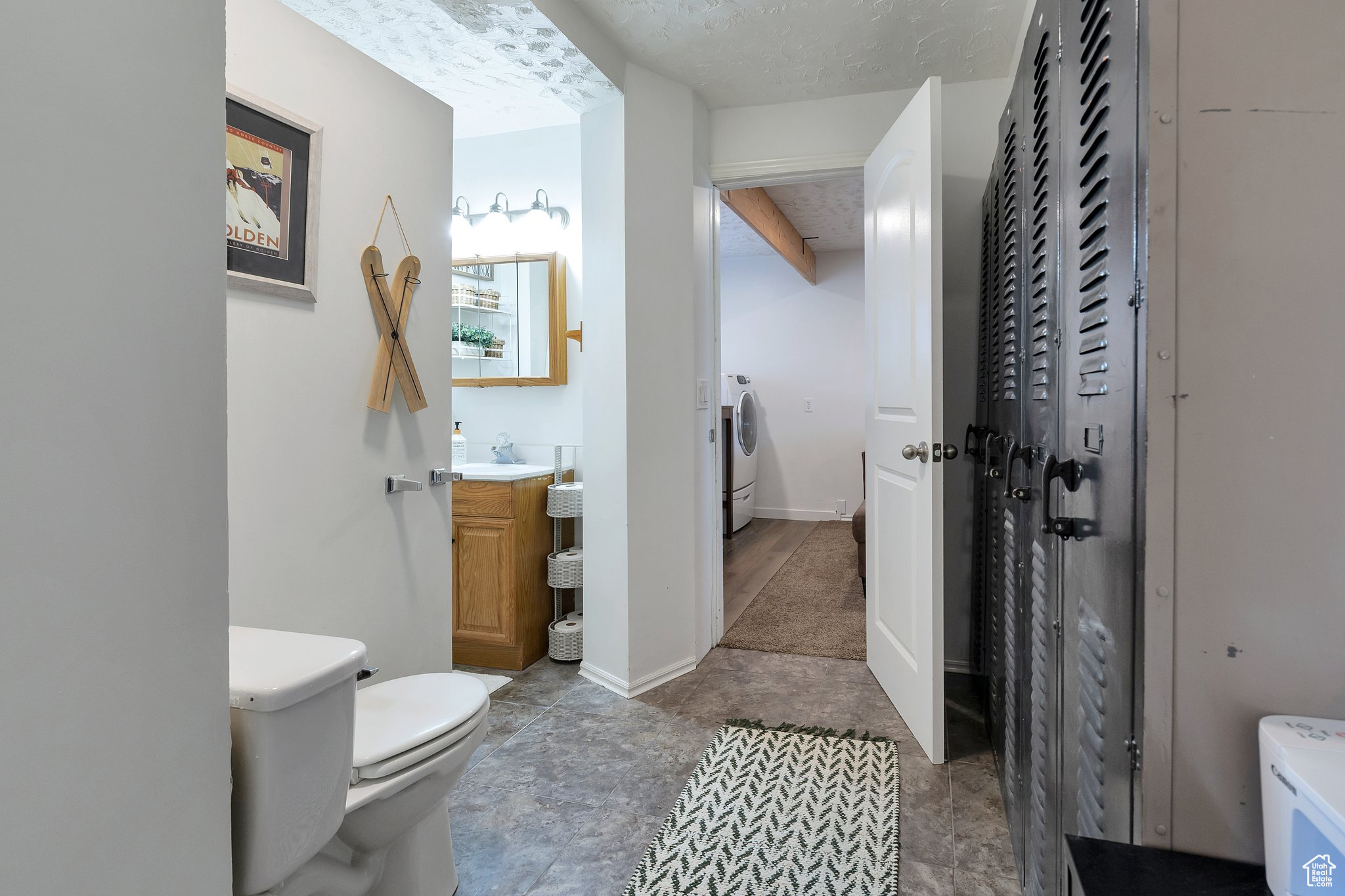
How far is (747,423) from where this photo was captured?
6.06m

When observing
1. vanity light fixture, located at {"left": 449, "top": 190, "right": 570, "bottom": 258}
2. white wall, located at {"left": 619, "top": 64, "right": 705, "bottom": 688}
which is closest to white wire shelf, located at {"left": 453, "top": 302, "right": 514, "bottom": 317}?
vanity light fixture, located at {"left": 449, "top": 190, "right": 570, "bottom": 258}

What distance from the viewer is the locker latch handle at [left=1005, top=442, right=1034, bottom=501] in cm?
132

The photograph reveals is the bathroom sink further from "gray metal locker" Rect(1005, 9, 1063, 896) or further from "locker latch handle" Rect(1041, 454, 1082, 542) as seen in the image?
"locker latch handle" Rect(1041, 454, 1082, 542)

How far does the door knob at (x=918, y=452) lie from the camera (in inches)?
83.7

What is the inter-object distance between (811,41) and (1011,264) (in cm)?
123

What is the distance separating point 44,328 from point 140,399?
3.7 inches

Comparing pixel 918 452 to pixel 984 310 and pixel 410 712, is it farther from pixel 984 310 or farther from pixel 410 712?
pixel 410 712

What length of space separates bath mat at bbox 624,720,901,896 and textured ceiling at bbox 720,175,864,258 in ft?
9.12

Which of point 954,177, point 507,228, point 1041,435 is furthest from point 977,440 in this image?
point 507,228

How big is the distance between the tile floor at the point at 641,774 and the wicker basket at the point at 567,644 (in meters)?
0.04

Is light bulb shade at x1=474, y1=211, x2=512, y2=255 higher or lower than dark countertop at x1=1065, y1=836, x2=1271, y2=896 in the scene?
higher

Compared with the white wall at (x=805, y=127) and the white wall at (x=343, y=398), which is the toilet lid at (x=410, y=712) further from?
the white wall at (x=805, y=127)

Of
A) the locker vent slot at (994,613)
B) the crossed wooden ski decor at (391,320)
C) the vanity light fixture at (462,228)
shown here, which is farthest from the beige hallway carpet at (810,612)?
the vanity light fixture at (462,228)

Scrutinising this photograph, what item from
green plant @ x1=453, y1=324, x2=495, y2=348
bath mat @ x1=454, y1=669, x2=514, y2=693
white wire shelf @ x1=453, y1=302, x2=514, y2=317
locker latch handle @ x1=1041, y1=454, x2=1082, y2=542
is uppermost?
white wire shelf @ x1=453, y1=302, x2=514, y2=317
